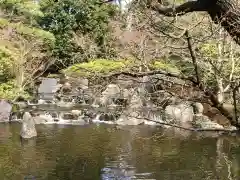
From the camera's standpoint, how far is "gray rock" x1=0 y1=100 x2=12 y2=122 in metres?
14.4

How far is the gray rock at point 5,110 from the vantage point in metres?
14.4

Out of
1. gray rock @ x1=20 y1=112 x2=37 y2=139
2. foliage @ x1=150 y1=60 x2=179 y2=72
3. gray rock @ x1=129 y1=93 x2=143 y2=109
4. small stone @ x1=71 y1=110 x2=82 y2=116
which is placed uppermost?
foliage @ x1=150 y1=60 x2=179 y2=72

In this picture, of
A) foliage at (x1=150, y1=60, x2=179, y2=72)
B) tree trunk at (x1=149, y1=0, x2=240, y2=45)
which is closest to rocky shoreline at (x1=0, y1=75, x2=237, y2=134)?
foliage at (x1=150, y1=60, x2=179, y2=72)

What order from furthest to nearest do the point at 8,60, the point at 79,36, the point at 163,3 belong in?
the point at 79,36, the point at 8,60, the point at 163,3

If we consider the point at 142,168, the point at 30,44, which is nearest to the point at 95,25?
the point at 30,44

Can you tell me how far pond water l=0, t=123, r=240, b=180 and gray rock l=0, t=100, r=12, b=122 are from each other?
4.75ft

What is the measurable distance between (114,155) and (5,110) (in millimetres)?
6172

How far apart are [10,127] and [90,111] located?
335 cm

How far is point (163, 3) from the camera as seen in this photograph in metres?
3.60

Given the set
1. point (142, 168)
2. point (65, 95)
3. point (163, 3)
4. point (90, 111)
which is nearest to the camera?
point (163, 3)

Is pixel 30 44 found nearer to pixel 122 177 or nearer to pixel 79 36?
pixel 79 36

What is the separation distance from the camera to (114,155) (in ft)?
32.5

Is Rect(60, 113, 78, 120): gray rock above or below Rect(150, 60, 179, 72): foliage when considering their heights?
below

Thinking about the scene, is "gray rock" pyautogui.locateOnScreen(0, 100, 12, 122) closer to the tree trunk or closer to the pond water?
the pond water
